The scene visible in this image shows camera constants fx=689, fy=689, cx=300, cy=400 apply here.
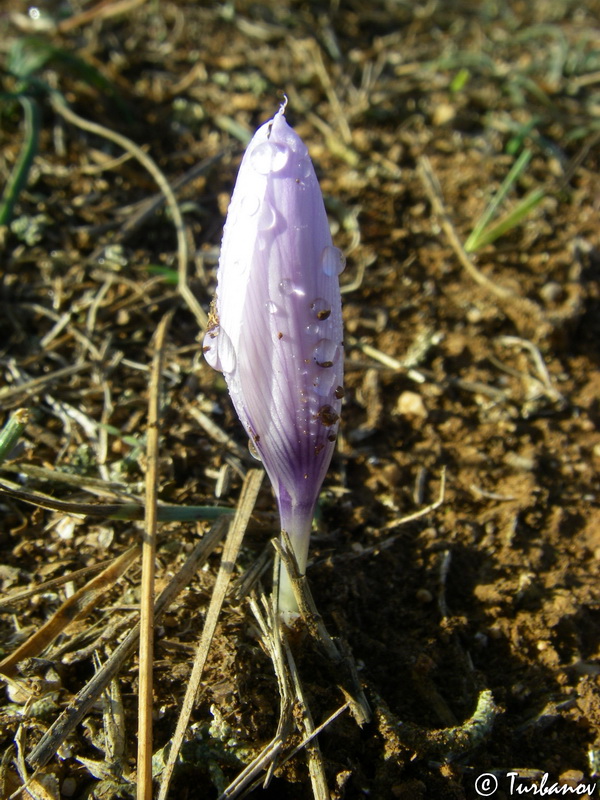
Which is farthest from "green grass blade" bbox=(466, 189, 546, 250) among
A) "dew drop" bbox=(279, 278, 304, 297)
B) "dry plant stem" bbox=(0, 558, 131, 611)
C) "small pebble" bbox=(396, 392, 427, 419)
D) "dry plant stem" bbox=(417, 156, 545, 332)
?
"dry plant stem" bbox=(0, 558, 131, 611)

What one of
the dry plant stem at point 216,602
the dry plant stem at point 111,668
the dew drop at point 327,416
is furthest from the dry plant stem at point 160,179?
the dew drop at point 327,416

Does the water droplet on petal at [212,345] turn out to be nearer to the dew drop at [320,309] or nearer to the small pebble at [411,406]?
the dew drop at [320,309]

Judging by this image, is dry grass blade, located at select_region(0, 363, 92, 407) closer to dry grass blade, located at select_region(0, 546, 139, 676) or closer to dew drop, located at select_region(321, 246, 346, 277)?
dry grass blade, located at select_region(0, 546, 139, 676)

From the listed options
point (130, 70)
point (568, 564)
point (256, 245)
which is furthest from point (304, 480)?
point (130, 70)

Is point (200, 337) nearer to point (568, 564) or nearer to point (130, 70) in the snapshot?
point (568, 564)

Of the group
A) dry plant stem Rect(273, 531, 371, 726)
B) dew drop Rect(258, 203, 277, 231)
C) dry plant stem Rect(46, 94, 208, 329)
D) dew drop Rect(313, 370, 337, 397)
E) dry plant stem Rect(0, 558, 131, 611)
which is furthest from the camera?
dry plant stem Rect(46, 94, 208, 329)

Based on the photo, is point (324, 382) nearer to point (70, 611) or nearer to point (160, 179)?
point (70, 611)
